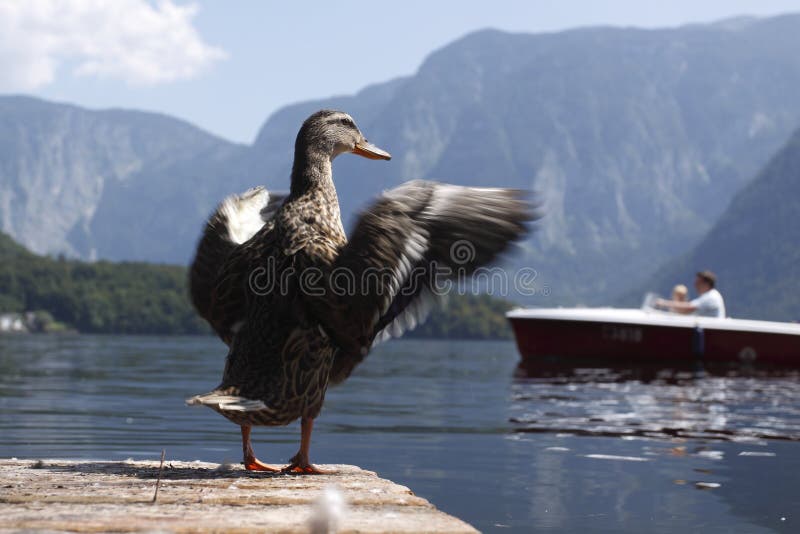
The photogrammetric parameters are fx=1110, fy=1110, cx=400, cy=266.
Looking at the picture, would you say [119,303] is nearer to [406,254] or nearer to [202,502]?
[406,254]

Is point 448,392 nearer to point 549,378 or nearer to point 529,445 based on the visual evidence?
point 549,378

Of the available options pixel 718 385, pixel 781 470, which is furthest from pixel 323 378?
pixel 718 385

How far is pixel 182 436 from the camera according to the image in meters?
12.6

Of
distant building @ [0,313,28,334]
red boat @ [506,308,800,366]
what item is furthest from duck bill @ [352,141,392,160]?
distant building @ [0,313,28,334]

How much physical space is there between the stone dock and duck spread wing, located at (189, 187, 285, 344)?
854mm

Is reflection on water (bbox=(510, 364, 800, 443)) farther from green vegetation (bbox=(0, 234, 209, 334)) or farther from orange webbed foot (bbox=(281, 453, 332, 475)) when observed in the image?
green vegetation (bbox=(0, 234, 209, 334))

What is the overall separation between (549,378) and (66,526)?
2022 cm

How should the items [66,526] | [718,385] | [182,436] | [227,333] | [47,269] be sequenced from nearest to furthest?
[66,526] → [227,333] → [182,436] → [718,385] → [47,269]

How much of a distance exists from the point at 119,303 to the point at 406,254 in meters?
144

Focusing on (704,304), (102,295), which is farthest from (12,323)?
(704,304)

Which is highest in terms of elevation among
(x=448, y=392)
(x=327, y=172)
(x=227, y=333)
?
(x=327, y=172)

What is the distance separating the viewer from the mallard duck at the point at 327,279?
17.8ft

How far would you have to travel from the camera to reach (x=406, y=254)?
554 cm

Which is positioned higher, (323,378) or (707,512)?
(323,378)
